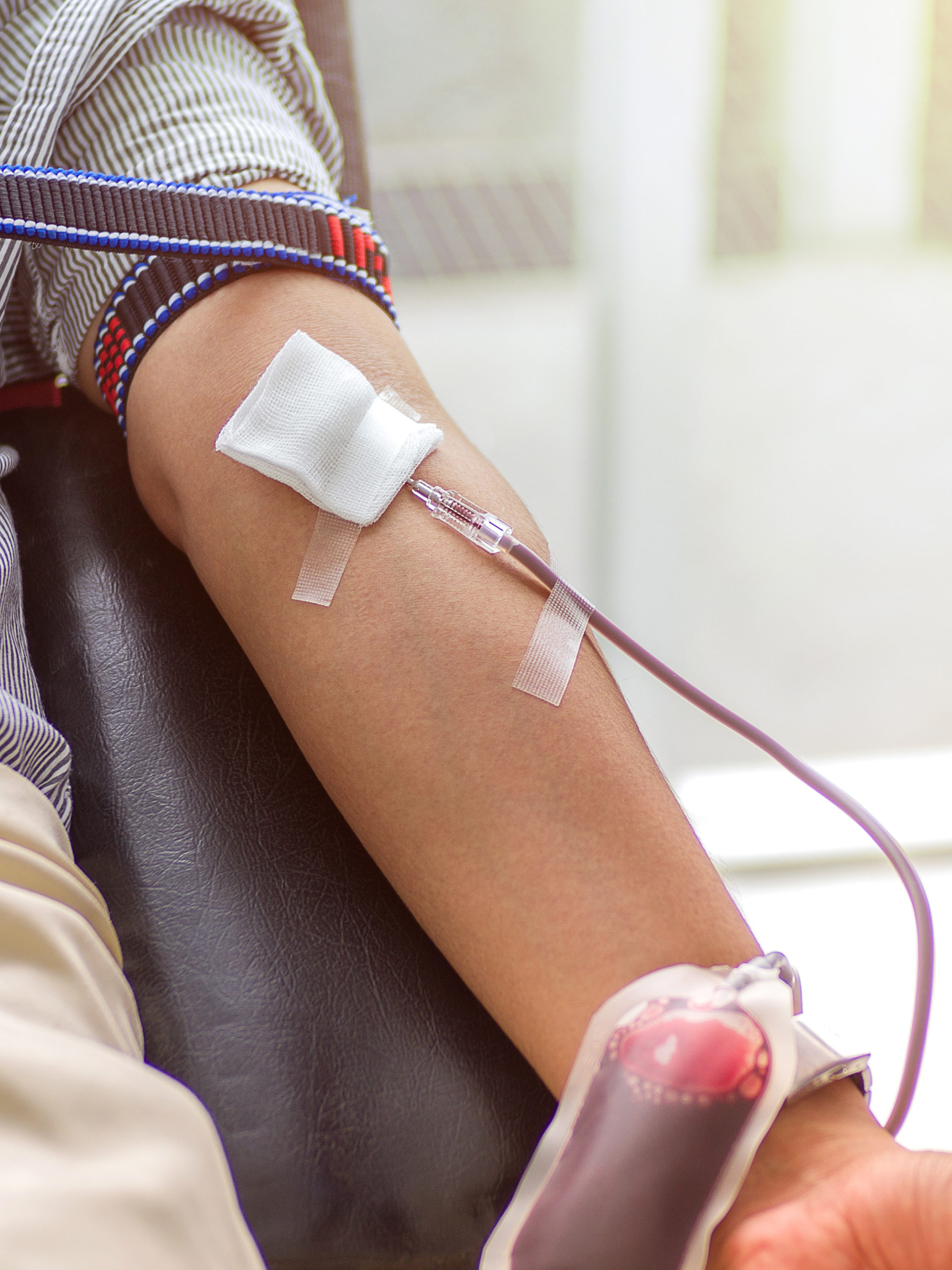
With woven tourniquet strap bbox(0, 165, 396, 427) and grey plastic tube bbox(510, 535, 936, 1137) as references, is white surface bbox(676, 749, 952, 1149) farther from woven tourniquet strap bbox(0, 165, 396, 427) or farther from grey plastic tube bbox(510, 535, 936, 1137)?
woven tourniquet strap bbox(0, 165, 396, 427)

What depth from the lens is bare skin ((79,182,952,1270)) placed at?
1.31 ft

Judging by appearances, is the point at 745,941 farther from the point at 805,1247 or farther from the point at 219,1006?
the point at 219,1006

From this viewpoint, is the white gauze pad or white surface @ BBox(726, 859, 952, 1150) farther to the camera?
white surface @ BBox(726, 859, 952, 1150)

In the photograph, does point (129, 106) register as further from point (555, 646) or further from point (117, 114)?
point (555, 646)

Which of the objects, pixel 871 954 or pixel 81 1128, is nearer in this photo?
pixel 81 1128

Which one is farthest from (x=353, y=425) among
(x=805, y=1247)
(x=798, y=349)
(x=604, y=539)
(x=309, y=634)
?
(x=798, y=349)

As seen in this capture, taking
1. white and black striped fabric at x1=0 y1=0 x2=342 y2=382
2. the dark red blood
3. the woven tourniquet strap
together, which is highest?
white and black striped fabric at x1=0 y1=0 x2=342 y2=382

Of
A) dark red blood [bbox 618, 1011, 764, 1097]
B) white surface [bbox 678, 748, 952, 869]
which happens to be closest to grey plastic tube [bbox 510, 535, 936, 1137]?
dark red blood [bbox 618, 1011, 764, 1097]

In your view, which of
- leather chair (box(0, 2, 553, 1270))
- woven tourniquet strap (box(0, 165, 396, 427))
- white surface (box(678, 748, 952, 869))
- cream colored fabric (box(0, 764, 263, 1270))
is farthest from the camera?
white surface (box(678, 748, 952, 869))

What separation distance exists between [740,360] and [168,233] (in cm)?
97

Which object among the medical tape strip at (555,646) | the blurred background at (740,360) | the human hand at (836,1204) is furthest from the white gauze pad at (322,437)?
the blurred background at (740,360)

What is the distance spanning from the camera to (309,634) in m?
0.47

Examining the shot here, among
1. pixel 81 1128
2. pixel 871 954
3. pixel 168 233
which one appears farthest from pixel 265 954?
pixel 871 954

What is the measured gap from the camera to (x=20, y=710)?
0.44 metres
